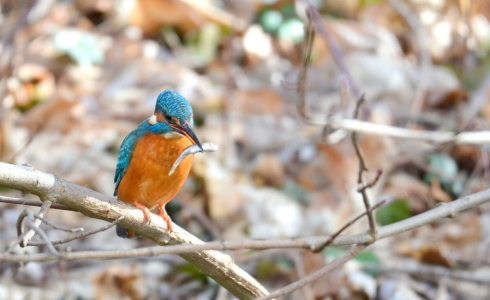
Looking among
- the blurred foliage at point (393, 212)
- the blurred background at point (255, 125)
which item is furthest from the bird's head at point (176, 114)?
the blurred foliage at point (393, 212)

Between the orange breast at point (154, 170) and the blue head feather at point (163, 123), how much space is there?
44mm

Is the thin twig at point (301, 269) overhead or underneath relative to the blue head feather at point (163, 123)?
underneath

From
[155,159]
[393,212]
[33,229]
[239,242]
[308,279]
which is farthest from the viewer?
[393,212]

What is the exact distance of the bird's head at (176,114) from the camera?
2.87m

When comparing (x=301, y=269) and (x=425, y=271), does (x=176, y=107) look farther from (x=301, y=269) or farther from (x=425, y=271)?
(x=425, y=271)

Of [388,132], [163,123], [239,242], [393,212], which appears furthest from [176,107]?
[393,212]

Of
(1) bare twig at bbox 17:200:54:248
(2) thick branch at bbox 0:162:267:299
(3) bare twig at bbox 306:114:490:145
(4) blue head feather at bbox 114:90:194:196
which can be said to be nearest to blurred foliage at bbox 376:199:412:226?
(3) bare twig at bbox 306:114:490:145

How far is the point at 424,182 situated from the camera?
6.47 m

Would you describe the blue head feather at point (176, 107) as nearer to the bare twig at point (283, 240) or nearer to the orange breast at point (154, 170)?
the orange breast at point (154, 170)

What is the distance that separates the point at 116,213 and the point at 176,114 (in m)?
0.62

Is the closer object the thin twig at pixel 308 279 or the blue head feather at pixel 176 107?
the thin twig at pixel 308 279

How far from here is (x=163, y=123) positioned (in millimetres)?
3086

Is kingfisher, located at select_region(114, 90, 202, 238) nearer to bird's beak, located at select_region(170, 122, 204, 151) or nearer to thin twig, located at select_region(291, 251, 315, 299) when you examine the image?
bird's beak, located at select_region(170, 122, 204, 151)

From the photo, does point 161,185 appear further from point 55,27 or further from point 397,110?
point 55,27
